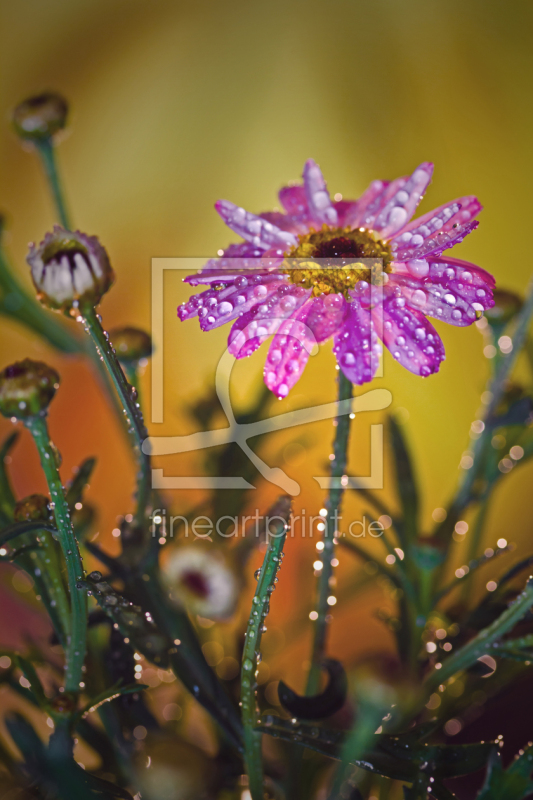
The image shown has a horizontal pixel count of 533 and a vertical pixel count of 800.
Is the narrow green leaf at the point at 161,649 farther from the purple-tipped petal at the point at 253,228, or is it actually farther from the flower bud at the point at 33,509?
the purple-tipped petal at the point at 253,228

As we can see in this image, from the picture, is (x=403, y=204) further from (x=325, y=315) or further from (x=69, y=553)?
(x=69, y=553)

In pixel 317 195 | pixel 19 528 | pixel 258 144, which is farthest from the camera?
pixel 258 144

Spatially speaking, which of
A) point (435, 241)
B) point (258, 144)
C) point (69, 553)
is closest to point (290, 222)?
point (435, 241)

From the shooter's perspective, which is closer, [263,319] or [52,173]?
[263,319]

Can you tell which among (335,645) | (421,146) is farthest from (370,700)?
(421,146)

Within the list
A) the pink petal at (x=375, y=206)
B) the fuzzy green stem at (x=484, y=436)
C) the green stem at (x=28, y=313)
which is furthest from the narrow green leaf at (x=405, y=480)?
the green stem at (x=28, y=313)

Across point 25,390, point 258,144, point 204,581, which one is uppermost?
point 258,144

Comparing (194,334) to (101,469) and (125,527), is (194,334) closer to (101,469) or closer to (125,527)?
(101,469)
